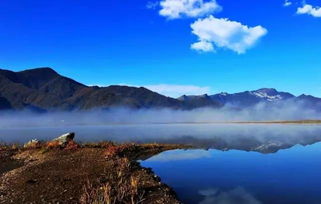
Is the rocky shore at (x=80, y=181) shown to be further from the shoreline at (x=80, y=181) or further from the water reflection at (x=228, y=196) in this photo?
the water reflection at (x=228, y=196)

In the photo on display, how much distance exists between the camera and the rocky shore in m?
23.1

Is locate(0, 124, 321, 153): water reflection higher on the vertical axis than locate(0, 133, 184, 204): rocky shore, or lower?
higher

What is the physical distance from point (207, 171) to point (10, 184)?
1625 cm

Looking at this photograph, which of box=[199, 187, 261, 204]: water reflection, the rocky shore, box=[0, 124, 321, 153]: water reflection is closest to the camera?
the rocky shore

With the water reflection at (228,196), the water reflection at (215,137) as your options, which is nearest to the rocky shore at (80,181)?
the water reflection at (228,196)

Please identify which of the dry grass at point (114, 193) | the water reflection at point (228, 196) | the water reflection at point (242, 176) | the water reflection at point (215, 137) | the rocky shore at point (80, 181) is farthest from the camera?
the water reflection at point (215, 137)

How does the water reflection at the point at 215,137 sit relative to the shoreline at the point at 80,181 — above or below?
above

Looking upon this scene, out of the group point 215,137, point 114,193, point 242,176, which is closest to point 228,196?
point 114,193

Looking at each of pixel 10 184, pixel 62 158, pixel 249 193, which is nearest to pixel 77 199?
pixel 10 184

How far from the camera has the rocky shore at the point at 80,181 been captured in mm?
23094

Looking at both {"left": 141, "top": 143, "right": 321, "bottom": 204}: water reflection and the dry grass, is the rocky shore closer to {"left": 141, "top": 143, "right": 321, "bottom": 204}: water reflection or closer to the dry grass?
the dry grass

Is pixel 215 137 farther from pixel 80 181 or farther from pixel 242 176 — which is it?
pixel 80 181

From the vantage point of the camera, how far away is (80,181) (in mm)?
26281

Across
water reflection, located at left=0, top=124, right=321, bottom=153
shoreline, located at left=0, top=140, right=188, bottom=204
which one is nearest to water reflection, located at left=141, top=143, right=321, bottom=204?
shoreline, located at left=0, top=140, right=188, bottom=204
